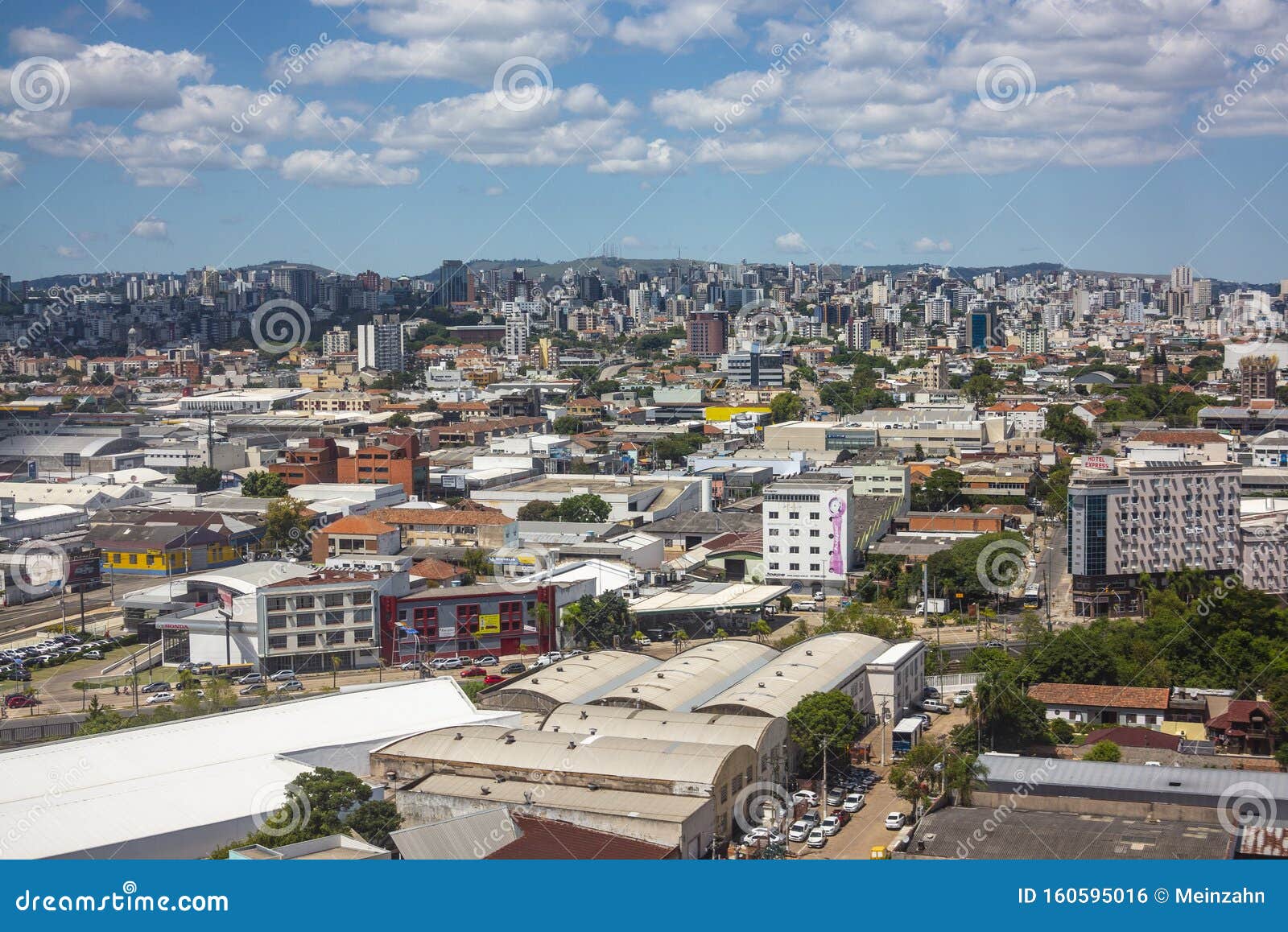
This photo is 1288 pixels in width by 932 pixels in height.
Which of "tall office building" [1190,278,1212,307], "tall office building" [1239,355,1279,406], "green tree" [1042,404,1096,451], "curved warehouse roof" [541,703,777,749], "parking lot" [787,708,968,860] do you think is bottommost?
"parking lot" [787,708,968,860]

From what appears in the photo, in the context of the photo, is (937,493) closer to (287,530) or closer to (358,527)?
(358,527)

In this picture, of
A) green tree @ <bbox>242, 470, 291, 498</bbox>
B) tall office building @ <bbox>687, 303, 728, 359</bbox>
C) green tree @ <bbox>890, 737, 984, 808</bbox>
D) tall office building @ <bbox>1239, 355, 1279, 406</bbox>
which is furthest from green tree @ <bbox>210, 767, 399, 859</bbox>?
tall office building @ <bbox>687, 303, 728, 359</bbox>

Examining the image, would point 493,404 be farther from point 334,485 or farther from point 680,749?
point 680,749

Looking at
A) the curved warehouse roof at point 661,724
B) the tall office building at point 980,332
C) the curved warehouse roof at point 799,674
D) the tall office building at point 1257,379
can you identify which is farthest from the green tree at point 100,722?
the tall office building at point 980,332

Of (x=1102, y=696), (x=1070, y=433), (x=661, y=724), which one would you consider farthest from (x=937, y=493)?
(x=661, y=724)

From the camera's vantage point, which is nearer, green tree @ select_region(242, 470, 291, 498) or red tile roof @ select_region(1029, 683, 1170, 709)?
red tile roof @ select_region(1029, 683, 1170, 709)

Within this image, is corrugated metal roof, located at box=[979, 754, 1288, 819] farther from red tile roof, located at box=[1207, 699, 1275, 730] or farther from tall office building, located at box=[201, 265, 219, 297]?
tall office building, located at box=[201, 265, 219, 297]

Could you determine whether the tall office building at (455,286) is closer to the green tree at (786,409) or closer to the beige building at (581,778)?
the green tree at (786,409)
